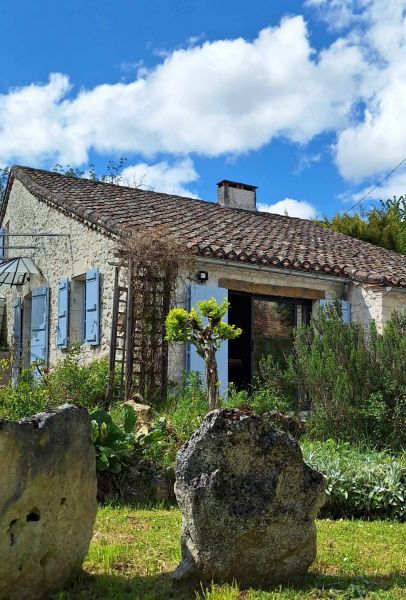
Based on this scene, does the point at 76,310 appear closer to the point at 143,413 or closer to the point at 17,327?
the point at 17,327

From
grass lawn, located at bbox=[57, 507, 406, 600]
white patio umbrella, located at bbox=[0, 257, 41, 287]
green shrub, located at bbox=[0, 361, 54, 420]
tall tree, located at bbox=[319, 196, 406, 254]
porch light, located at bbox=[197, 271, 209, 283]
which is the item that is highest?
tall tree, located at bbox=[319, 196, 406, 254]

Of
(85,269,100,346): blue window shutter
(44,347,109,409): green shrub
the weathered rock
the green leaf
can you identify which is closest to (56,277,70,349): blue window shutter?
(85,269,100,346): blue window shutter

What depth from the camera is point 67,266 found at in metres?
13.0

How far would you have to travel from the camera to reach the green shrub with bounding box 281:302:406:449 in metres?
8.04

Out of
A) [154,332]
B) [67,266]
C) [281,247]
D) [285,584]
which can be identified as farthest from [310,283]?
[285,584]

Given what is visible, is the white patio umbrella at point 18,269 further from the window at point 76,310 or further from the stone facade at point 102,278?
the window at point 76,310

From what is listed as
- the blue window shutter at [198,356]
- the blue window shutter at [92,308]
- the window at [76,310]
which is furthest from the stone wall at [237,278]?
the window at [76,310]

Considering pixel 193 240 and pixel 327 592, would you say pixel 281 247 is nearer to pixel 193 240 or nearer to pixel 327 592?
pixel 193 240

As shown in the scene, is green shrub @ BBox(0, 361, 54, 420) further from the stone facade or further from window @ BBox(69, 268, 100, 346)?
window @ BBox(69, 268, 100, 346)

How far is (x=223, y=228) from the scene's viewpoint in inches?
524

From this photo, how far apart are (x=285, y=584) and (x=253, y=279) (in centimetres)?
792

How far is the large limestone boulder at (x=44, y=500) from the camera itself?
3469 mm

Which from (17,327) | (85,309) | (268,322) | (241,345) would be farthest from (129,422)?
(17,327)

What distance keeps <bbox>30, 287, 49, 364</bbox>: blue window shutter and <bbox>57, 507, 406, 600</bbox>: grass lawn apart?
7.86m
